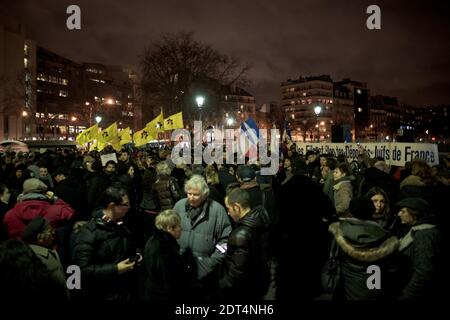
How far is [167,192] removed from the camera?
7.54 m

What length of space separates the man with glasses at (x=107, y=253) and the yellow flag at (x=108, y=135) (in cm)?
1382

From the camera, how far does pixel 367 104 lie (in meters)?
152

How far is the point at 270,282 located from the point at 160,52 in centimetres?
3808

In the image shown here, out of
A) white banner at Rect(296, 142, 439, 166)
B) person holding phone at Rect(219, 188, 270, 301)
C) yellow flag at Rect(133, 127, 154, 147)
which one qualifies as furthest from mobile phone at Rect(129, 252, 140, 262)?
yellow flag at Rect(133, 127, 154, 147)

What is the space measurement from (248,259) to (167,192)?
396 centimetres

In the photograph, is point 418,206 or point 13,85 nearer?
point 418,206

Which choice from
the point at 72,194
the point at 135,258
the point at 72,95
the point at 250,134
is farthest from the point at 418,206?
the point at 72,95

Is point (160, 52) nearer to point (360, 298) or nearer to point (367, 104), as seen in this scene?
point (360, 298)

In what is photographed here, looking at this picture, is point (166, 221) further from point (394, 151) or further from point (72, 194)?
point (394, 151)

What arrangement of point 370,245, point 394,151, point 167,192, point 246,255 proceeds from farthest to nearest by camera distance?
point 394,151, point 167,192, point 246,255, point 370,245

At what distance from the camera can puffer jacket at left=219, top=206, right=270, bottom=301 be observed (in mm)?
3830

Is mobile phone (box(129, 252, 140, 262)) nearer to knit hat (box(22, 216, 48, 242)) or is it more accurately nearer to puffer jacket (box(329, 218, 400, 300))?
knit hat (box(22, 216, 48, 242))

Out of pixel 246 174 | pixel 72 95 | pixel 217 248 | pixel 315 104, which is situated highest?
pixel 315 104

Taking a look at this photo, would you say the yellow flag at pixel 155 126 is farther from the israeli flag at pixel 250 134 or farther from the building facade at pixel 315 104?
the building facade at pixel 315 104
